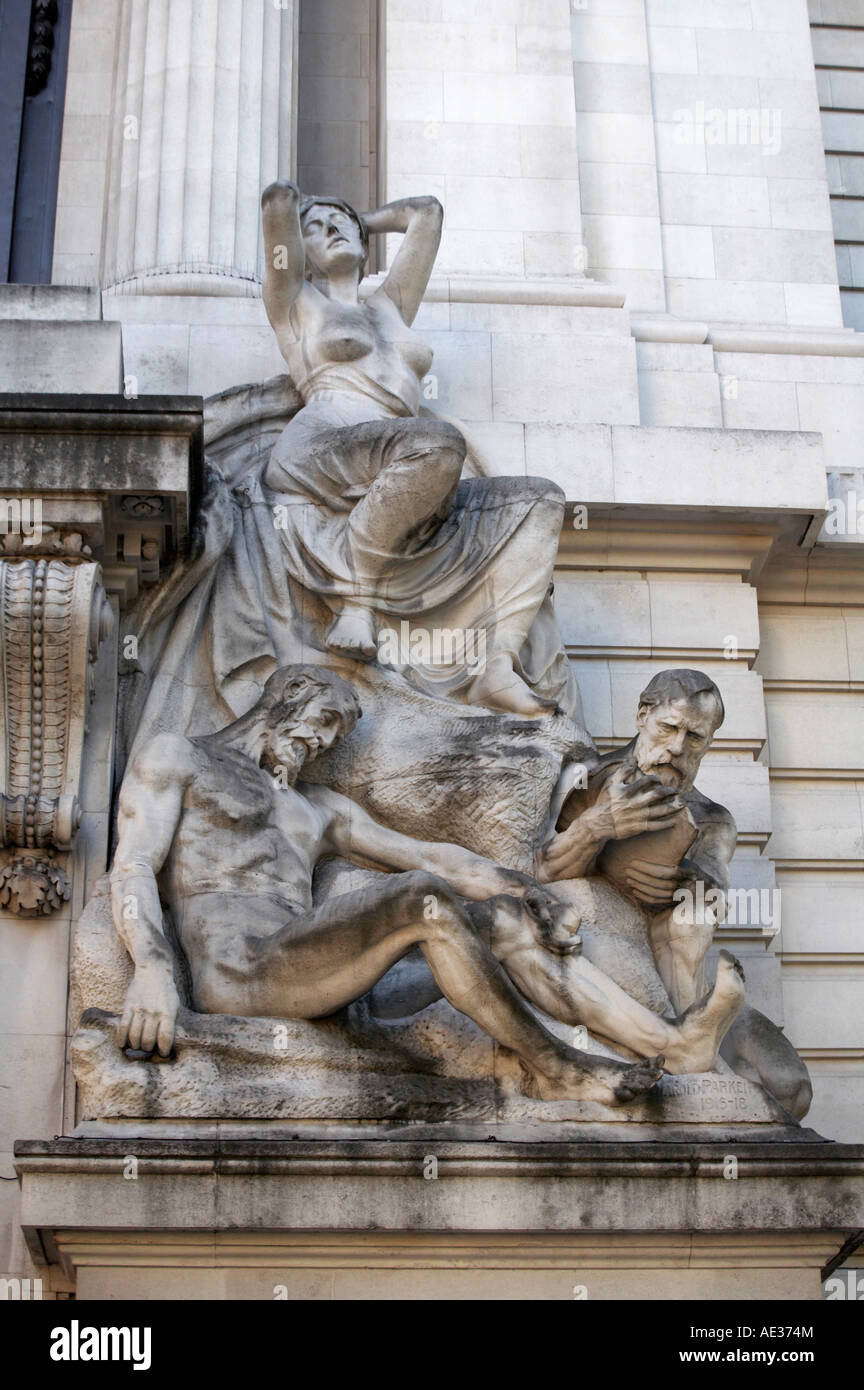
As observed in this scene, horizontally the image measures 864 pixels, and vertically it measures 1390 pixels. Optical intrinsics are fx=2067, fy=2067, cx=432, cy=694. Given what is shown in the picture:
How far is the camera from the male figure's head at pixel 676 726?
31.9ft

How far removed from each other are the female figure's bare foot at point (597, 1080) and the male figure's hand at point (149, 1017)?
1.54 m

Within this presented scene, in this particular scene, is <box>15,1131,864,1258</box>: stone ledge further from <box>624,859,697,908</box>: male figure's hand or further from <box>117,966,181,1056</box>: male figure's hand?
<box>624,859,697,908</box>: male figure's hand

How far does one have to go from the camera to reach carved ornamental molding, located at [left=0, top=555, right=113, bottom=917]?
9.91m

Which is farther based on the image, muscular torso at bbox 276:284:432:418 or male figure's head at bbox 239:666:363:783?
muscular torso at bbox 276:284:432:418

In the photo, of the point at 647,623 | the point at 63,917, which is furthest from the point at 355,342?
the point at 63,917

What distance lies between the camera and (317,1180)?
8.10 meters

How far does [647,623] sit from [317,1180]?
16.8ft

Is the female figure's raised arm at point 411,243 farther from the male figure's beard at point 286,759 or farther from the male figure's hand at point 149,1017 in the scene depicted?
the male figure's hand at point 149,1017

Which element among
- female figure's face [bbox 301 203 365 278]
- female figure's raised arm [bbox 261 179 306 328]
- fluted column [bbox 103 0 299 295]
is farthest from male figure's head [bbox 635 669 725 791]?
fluted column [bbox 103 0 299 295]

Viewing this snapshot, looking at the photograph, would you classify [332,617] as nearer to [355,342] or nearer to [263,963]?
[355,342]

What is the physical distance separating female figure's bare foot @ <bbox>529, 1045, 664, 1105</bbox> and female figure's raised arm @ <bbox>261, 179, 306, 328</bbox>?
5.15 meters

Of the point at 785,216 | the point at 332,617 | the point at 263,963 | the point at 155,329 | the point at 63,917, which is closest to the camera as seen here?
→ the point at 263,963

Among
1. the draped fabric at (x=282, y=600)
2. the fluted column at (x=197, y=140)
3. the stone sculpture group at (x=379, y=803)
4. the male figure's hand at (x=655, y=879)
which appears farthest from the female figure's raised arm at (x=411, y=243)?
the male figure's hand at (x=655, y=879)

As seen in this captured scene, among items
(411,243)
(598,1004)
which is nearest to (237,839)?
(598,1004)
